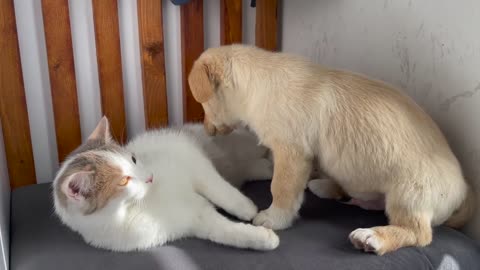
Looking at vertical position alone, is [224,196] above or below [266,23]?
below

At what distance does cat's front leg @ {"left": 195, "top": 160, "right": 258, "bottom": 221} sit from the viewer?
1.32 meters

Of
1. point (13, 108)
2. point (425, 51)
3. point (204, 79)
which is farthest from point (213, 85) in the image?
point (13, 108)

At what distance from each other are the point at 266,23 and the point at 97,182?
111 centimetres

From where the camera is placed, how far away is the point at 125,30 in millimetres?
1796

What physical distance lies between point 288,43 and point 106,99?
81 centimetres

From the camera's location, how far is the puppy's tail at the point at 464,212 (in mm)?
1248

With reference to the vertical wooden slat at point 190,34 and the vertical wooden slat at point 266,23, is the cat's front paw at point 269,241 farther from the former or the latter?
the vertical wooden slat at point 266,23

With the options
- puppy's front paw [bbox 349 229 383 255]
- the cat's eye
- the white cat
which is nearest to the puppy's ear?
the white cat

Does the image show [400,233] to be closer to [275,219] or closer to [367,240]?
[367,240]

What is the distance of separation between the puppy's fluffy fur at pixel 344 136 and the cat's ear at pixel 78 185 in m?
0.40

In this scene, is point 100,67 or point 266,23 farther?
point 266,23

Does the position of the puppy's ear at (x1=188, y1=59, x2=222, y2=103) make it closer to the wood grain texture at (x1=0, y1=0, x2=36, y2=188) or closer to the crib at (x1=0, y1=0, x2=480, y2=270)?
the crib at (x1=0, y1=0, x2=480, y2=270)

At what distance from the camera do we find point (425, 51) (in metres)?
1.36

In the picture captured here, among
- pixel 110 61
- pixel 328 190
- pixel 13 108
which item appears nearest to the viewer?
pixel 328 190
